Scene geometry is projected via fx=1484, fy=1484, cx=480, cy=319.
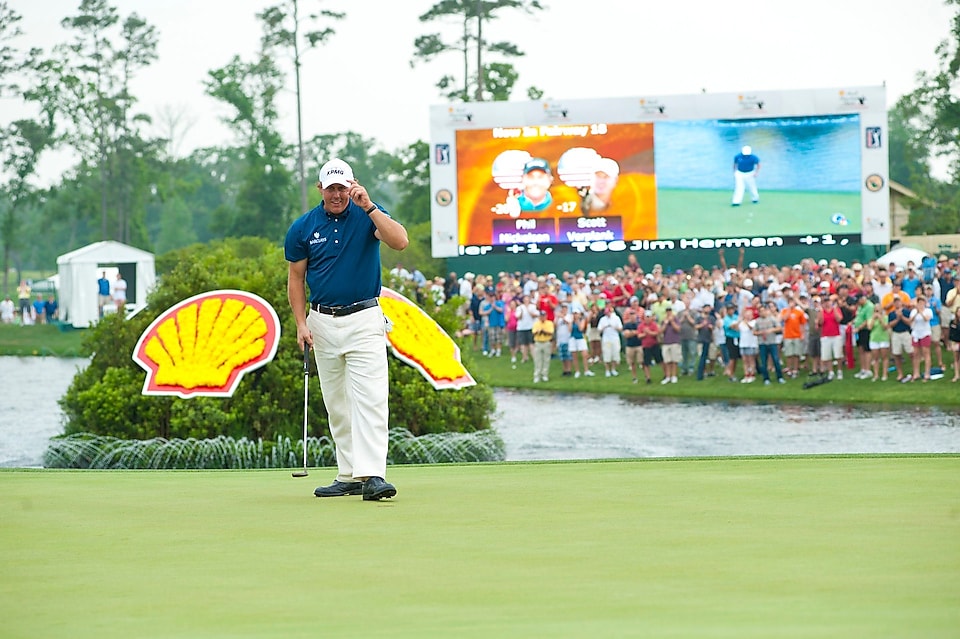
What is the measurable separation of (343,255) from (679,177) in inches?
1322

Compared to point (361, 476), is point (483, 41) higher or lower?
higher

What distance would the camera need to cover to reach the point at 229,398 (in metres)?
16.9

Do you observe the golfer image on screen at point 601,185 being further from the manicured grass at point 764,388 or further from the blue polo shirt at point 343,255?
the blue polo shirt at point 343,255

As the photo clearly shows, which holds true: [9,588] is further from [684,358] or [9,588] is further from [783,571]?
[684,358]

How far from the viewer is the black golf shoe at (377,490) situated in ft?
25.9

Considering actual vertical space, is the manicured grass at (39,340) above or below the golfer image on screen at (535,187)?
below

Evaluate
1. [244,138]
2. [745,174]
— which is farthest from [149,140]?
[745,174]

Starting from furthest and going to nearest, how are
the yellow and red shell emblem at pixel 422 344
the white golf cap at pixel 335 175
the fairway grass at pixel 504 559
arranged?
the yellow and red shell emblem at pixel 422 344 < the white golf cap at pixel 335 175 < the fairway grass at pixel 504 559

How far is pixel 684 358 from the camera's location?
3097 cm

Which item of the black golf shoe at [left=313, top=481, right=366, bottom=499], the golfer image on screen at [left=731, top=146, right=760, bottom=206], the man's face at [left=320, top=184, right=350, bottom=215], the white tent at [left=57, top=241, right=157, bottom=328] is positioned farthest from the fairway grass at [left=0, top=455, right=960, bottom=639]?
the white tent at [left=57, top=241, right=157, bottom=328]

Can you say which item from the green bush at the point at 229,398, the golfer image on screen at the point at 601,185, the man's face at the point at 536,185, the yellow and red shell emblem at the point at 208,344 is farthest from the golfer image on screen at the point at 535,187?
the yellow and red shell emblem at the point at 208,344

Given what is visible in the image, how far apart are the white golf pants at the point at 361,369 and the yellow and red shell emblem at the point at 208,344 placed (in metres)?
8.53

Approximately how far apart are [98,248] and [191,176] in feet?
275

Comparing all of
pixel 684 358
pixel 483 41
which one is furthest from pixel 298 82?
pixel 684 358
